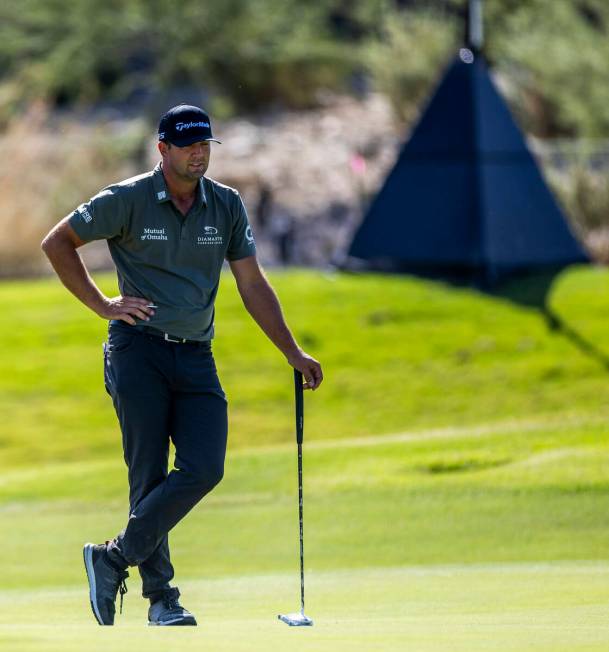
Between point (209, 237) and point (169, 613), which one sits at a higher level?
point (209, 237)

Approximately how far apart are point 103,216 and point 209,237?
407mm

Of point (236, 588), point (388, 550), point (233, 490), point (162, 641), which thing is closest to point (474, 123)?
point (233, 490)

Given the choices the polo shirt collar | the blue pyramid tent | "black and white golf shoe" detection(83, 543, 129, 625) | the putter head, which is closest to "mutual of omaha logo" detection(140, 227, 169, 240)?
the polo shirt collar

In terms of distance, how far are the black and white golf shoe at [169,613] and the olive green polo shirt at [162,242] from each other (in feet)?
3.31

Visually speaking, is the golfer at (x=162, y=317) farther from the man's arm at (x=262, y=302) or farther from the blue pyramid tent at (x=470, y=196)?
the blue pyramid tent at (x=470, y=196)

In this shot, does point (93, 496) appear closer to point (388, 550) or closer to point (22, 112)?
point (388, 550)

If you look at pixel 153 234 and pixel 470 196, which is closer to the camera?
pixel 153 234

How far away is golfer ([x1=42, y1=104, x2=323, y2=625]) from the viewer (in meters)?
5.90

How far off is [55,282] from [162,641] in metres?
18.2

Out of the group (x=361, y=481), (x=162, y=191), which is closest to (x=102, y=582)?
(x=162, y=191)

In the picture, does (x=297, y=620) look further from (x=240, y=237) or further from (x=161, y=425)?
(x=240, y=237)

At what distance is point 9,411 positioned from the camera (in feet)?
55.6

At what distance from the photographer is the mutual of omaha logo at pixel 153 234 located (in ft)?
19.4

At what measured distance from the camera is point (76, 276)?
599 centimetres
